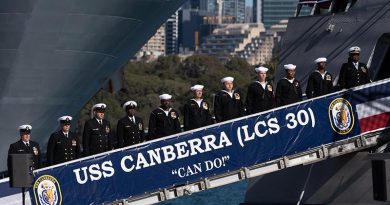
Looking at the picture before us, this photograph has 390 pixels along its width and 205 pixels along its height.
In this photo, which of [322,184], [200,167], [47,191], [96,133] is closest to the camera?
[47,191]

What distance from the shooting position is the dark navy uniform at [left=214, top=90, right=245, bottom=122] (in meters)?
19.3

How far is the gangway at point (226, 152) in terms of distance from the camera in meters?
18.0

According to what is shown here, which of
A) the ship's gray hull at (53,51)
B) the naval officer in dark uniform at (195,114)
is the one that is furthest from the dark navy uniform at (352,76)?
Result: the ship's gray hull at (53,51)

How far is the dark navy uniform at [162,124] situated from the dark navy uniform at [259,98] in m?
1.29

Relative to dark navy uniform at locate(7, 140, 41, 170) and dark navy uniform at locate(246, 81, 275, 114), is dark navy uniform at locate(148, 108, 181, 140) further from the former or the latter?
dark navy uniform at locate(7, 140, 41, 170)

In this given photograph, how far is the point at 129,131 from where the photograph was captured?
19.3 meters

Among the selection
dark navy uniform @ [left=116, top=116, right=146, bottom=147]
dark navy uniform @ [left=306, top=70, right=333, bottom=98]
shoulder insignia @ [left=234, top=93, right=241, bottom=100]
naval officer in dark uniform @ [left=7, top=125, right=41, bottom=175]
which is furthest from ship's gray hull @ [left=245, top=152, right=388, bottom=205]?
naval officer in dark uniform @ [left=7, top=125, right=41, bottom=175]

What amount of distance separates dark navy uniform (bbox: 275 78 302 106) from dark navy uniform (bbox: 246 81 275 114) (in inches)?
8.8

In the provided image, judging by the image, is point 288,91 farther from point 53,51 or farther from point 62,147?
point 53,51

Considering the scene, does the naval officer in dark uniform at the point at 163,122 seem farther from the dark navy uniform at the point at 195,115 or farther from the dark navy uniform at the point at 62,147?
the dark navy uniform at the point at 62,147

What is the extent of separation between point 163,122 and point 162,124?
→ 36 mm

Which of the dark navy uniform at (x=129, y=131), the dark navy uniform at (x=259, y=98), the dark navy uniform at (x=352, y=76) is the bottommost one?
the dark navy uniform at (x=129, y=131)

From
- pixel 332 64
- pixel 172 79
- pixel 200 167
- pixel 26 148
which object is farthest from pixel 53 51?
pixel 172 79

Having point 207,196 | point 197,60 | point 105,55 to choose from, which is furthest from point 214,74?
point 105,55
